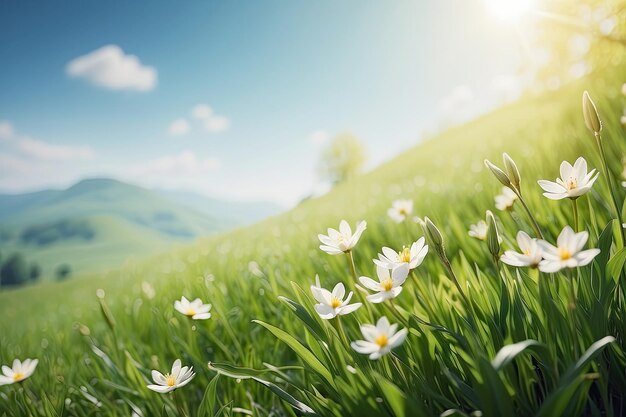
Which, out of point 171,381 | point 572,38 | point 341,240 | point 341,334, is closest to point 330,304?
point 341,334

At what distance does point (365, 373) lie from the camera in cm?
93

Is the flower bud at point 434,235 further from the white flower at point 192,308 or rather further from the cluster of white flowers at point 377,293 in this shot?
the white flower at point 192,308

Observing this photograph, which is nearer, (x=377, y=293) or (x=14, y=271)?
(x=377, y=293)

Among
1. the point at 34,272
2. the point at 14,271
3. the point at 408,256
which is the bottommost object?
the point at 34,272

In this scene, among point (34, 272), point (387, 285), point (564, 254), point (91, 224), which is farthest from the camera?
point (91, 224)

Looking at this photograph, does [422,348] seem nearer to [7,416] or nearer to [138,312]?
[7,416]

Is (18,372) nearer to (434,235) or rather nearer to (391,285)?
(391,285)

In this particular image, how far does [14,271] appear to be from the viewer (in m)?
49.5

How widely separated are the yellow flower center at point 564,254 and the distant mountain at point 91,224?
159 ft

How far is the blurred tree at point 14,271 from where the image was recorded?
159 feet

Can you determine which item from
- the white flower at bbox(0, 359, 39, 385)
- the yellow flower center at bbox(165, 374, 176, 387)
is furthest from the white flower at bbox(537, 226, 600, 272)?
the white flower at bbox(0, 359, 39, 385)

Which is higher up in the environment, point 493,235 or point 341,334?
point 493,235

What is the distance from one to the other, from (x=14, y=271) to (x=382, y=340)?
61.3 meters

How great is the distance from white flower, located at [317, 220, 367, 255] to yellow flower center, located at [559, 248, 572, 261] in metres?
0.40
